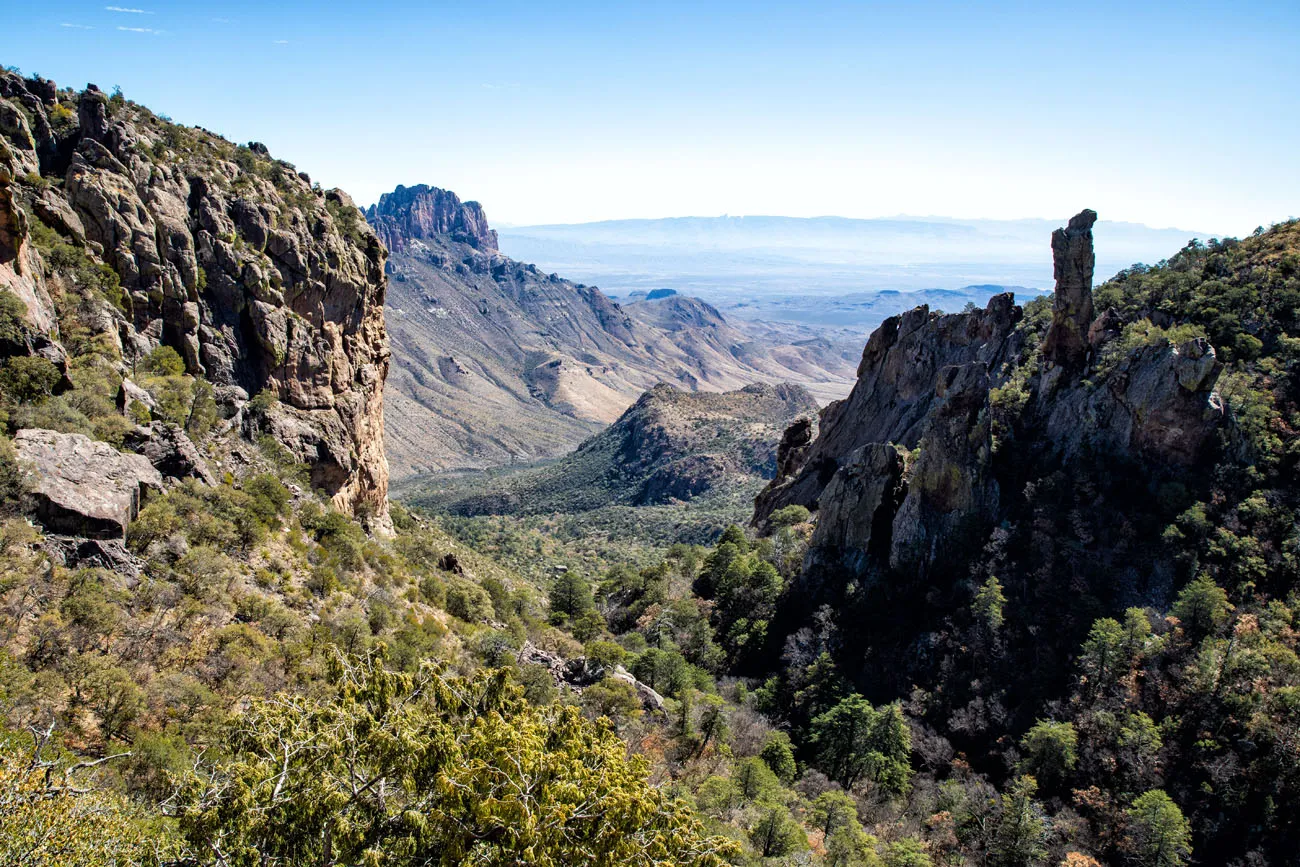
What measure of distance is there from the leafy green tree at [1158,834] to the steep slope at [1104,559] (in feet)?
4.68

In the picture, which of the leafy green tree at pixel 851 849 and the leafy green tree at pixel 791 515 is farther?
the leafy green tree at pixel 791 515

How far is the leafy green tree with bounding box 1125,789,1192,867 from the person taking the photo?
25.1 m

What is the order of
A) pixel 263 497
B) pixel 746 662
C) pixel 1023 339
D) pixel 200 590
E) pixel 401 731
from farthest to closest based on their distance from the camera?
pixel 1023 339 → pixel 746 662 → pixel 263 497 → pixel 200 590 → pixel 401 731

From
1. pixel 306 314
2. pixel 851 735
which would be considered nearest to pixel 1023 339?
pixel 851 735

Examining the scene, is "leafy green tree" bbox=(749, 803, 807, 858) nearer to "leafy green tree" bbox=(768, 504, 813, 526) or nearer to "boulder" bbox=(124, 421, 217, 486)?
"boulder" bbox=(124, 421, 217, 486)

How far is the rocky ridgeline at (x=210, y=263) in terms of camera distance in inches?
1384

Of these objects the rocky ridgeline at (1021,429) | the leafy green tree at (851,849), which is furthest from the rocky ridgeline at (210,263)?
the leafy green tree at (851,849)

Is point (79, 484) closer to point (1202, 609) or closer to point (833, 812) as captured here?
point (833, 812)

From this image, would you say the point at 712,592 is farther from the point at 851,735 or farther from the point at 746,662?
the point at 851,735

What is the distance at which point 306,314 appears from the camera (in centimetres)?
4638

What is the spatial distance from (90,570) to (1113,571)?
44.8m

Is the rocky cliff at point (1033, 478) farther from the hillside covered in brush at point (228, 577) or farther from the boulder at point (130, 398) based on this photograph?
the boulder at point (130, 398)

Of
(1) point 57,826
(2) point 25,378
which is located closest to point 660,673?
(2) point 25,378

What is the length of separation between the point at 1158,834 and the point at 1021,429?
28132mm
